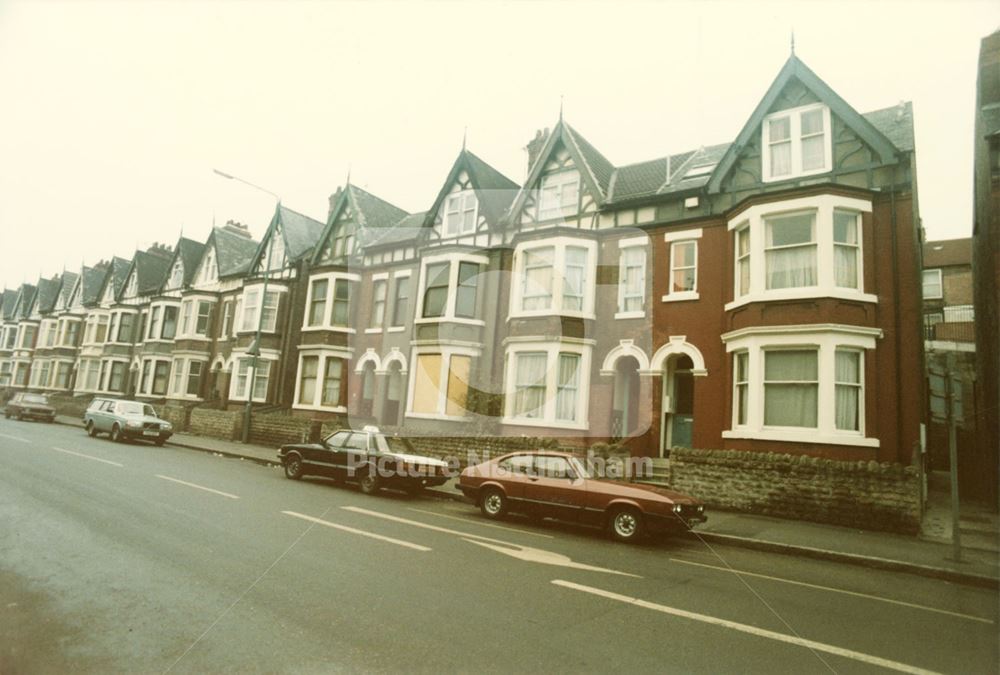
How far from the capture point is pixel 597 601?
5988 millimetres

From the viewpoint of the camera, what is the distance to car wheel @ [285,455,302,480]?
15.0 m

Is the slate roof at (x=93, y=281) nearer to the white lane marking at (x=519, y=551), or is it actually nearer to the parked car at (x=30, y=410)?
the parked car at (x=30, y=410)

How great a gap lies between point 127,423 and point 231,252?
15.2 meters

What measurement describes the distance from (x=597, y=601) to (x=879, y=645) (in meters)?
2.68

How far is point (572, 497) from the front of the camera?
1040cm

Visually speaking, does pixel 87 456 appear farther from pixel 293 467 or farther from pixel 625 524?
pixel 625 524

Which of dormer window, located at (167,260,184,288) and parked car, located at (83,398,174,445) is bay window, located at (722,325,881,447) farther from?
dormer window, located at (167,260,184,288)

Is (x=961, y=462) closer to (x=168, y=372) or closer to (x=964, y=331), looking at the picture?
(x=964, y=331)

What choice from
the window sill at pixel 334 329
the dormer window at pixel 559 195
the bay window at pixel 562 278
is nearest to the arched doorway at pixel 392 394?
the window sill at pixel 334 329

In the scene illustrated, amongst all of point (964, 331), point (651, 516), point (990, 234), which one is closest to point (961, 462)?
point (964, 331)

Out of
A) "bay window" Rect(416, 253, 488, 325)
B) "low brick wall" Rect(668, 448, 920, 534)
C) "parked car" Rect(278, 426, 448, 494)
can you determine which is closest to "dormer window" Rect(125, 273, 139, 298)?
"bay window" Rect(416, 253, 488, 325)

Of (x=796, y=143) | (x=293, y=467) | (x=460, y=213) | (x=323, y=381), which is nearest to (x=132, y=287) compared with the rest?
(x=323, y=381)

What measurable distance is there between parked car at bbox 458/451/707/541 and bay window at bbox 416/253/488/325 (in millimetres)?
9627

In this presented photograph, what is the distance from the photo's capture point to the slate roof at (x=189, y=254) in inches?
1384
